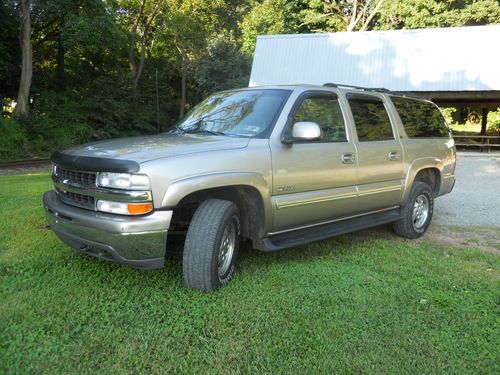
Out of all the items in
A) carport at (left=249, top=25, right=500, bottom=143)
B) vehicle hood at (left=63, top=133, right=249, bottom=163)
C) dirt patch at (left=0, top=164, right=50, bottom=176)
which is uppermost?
carport at (left=249, top=25, right=500, bottom=143)

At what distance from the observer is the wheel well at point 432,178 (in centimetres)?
617

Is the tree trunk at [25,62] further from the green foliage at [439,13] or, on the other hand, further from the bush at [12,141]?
the green foliage at [439,13]

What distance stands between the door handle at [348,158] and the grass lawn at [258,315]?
Result: 1041 mm

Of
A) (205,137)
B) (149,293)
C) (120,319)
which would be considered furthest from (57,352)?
(205,137)

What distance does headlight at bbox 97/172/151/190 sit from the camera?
331cm

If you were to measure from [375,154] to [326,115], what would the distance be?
80 cm

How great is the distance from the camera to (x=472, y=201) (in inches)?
339

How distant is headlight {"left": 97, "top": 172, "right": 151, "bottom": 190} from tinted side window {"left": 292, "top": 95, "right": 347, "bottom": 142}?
1.79m

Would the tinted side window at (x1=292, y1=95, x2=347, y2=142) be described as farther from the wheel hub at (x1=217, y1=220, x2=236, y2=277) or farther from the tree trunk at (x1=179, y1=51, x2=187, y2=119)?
the tree trunk at (x1=179, y1=51, x2=187, y2=119)

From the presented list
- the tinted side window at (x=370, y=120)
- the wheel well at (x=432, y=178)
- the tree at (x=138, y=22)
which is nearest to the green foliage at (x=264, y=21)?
the tree at (x=138, y=22)

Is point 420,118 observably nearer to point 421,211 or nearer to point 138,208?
point 421,211

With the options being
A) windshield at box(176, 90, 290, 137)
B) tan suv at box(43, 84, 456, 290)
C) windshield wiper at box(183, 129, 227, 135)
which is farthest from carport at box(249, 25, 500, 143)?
windshield wiper at box(183, 129, 227, 135)

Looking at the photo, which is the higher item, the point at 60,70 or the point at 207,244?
the point at 60,70

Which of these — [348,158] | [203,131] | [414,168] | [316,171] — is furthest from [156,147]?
[414,168]
